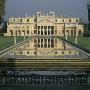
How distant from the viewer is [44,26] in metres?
82.2

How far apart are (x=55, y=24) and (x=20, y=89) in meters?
74.6

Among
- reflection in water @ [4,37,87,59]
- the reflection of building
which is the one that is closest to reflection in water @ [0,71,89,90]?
reflection in water @ [4,37,87,59]

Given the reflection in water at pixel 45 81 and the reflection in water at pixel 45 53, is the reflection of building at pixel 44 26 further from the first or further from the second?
the reflection in water at pixel 45 81

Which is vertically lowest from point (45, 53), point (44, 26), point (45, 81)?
point (45, 81)

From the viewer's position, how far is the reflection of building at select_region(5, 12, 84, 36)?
81.5 metres

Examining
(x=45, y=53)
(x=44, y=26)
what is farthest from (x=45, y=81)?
(x=44, y=26)

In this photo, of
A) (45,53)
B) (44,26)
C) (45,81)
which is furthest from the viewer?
(44,26)

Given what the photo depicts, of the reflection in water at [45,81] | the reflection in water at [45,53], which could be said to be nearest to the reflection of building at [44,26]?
the reflection in water at [45,53]

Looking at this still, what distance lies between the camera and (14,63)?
11.8 metres

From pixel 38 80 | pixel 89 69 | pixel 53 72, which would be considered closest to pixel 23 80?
pixel 38 80

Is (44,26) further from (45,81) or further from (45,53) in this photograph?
(45,81)

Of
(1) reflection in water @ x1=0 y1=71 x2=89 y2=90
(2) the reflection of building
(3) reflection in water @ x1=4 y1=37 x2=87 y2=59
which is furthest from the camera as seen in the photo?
(2) the reflection of building

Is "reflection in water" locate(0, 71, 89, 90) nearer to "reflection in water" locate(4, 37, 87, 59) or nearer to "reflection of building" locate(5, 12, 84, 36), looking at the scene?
"reflection in water" locate(4, 37, 87, 59)

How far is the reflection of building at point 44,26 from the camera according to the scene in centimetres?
8150
